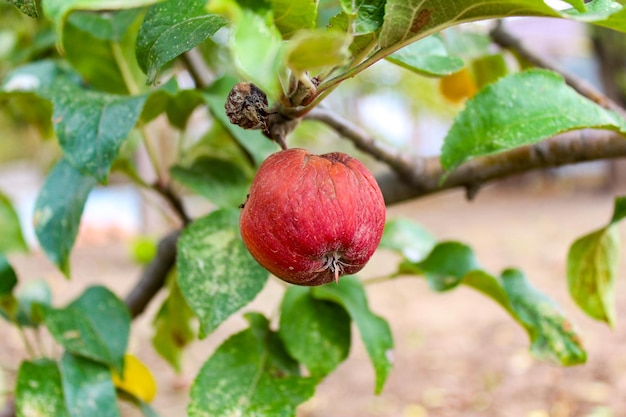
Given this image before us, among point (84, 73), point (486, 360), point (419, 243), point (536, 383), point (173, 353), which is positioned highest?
point (84, 73)

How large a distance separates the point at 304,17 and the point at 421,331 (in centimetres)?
203

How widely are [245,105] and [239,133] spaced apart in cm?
26

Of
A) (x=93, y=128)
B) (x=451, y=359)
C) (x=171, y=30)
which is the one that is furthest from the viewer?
(x=451, y=359)

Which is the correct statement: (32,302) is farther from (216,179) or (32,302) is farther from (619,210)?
(619,210)

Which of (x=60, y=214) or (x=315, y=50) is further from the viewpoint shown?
(x=60, y=214)

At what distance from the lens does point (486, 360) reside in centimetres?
182

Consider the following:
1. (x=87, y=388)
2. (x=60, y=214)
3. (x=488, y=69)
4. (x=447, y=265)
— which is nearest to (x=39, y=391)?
(x=87, y=388)

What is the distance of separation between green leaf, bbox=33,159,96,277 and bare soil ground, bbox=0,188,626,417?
0.59 meters

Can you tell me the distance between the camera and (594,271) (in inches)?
23.8

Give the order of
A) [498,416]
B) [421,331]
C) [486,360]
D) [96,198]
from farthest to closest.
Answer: [96,198]
[421,331]
[486,360]
[498,416]

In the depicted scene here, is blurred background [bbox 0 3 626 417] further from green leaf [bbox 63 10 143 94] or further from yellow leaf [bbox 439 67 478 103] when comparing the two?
green leaf [bbox 63 10 143 94]

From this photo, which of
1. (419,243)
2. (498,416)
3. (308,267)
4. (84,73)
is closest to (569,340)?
(419,243)

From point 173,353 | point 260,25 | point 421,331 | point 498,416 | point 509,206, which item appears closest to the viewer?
point 260,25

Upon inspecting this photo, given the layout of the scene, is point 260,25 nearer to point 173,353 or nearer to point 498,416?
point 173,353
